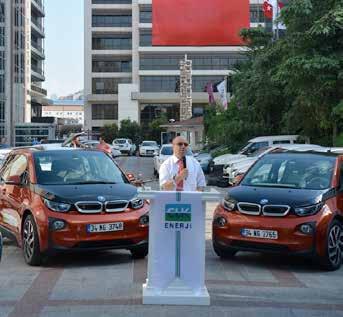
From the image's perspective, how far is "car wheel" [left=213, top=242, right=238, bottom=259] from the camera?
892 centimetres

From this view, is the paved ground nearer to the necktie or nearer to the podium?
the podium

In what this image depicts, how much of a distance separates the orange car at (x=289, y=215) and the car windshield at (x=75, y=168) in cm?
174

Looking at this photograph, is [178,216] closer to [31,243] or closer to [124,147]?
[31,243]

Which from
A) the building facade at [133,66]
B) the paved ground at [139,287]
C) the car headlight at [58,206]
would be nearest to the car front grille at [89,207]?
the car headlight at [58,206]

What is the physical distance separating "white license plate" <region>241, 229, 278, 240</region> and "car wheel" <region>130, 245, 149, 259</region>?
1.33 metres

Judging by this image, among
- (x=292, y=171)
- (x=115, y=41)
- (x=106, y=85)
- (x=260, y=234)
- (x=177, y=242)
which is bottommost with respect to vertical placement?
(x=260, y=234)

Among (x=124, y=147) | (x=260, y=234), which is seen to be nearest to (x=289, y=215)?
(x=260, y=234)

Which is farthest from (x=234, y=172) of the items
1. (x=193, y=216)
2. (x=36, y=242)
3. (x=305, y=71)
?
(x=193, y=216)

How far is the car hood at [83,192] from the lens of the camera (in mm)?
8492

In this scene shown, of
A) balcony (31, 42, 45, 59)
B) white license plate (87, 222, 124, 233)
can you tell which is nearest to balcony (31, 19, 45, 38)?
balcony (31, 42, 45, 59)

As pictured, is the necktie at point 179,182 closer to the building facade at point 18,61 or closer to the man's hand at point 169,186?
the man's hand at point 169,186

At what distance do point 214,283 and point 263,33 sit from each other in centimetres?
3073

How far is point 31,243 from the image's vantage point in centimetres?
851

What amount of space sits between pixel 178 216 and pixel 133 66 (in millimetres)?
81226
